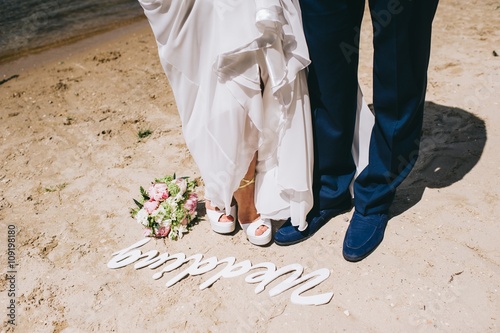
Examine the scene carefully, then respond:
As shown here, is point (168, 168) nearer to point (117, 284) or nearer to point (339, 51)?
point (117, 284)

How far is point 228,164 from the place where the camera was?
2.55 meters

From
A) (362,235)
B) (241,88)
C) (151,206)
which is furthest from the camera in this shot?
(151,206)

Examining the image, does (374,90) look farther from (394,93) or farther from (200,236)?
(200,236)

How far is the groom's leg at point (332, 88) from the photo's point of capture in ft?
7.79

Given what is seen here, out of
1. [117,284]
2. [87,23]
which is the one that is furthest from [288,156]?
[87,23]

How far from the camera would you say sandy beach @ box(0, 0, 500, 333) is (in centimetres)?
243

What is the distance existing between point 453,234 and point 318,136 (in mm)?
972

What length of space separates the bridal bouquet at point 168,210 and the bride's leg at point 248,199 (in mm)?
341

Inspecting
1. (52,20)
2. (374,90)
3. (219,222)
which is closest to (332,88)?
(374,90)

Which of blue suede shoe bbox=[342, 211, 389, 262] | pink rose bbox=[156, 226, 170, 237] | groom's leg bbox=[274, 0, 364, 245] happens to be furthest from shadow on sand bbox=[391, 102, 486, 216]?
pink rose bbox=[156, 226, 170, 237]

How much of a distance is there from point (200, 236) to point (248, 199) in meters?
0.42

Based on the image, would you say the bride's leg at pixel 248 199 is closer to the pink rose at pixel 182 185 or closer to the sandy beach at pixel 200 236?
the sandy beach at pixel 200 236

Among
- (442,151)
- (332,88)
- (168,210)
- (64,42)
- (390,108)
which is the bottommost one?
(64,42)

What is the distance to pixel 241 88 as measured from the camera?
236 centimetres
